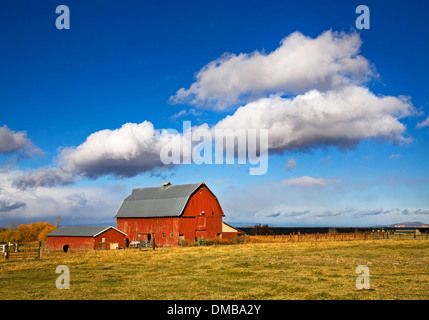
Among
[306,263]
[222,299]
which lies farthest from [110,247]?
[222,299]

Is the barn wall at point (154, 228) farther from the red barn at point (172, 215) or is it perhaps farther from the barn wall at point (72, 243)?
the barn wall at point (72, 243)

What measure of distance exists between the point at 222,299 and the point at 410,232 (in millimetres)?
67323

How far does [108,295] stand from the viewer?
15273 mm

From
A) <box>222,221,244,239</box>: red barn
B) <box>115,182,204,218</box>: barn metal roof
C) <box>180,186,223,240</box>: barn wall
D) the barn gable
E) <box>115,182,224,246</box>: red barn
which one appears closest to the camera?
<box>115,182,224,246</box>: red barn

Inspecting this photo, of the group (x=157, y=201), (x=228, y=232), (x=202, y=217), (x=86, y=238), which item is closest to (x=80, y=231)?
(x=86, y=238)

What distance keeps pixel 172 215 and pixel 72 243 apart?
14.9 m

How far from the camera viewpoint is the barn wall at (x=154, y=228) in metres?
56.9

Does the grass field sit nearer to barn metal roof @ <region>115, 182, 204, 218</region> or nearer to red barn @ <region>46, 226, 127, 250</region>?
red barn @ <region>46, 226, 127, 250</region>

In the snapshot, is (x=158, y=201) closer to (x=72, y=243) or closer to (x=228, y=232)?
(x=228, y=232)

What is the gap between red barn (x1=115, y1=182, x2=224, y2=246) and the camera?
188 ft

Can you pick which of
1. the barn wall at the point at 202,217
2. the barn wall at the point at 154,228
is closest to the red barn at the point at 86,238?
the barn wall at the point at 154,228

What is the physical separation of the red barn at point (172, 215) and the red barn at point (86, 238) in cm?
550

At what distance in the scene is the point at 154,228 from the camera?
195 feet

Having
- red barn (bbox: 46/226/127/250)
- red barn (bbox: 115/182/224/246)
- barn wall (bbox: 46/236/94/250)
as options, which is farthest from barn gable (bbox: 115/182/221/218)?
barn wall (bbox: 46/236/94/250)
